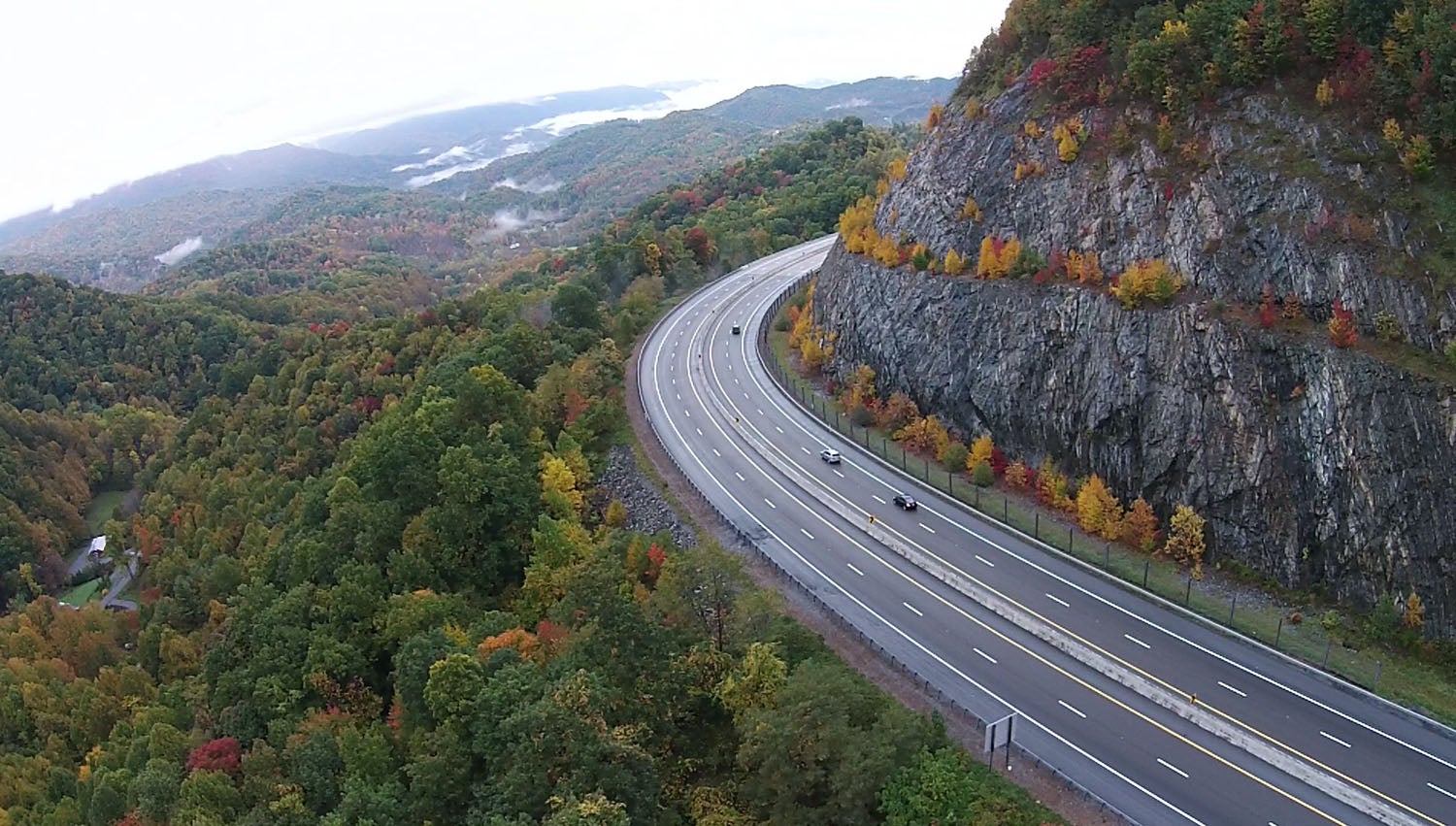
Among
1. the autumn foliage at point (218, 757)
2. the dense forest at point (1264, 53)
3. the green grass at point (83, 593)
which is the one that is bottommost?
the green grass at point (83, 593)

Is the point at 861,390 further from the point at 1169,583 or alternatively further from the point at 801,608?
the point at 1169,583

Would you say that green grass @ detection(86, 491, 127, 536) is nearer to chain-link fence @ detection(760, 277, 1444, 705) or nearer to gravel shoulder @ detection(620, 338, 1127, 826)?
gravel shoulder @ detection(620, 338, 1127, 826)

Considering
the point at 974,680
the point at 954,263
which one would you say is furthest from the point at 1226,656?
the point at 954,263

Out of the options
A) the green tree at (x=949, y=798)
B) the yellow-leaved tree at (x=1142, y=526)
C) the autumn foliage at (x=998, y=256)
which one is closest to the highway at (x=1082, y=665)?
the green tree at (x=949, y=798)

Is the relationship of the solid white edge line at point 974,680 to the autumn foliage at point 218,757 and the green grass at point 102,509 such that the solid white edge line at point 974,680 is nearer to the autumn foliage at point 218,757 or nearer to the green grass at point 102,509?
the autumn foliage at point 218,757

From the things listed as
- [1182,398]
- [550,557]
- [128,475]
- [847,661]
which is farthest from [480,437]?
[128,475]

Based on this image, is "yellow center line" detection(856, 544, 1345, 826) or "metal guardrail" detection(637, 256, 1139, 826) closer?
"yellow center line" detection(856, 544, 1345, 826)

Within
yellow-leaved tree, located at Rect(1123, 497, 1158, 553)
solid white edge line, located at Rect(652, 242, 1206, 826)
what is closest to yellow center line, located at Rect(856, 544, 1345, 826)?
solid white edge line, located at Rect(652, 242, 1206, 826)

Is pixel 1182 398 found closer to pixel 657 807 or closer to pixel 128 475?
pixel 657 807
